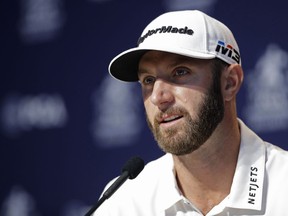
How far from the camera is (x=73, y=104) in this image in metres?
2.08

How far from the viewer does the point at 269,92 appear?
1706 mm

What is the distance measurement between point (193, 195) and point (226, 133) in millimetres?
154

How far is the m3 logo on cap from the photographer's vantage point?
129cm

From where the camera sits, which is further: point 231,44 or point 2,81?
point 2,81

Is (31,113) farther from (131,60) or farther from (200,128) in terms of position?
(200,128)

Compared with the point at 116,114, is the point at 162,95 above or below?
above

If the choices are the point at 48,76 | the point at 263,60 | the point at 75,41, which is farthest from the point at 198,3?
the point at 48,76

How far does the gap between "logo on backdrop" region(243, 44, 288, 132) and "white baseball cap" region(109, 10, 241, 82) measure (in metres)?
0.40

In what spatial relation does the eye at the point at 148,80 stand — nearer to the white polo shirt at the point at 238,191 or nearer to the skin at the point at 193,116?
the skin at the point at 193,116

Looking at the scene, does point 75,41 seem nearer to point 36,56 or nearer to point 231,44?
point 36,56

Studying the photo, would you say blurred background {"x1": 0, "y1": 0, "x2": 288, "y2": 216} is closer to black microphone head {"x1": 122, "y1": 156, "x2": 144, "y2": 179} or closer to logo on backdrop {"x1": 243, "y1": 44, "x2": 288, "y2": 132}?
logo on backdrop {"x1": 243, "y1": 44, "x2": 288, "y2": 132}

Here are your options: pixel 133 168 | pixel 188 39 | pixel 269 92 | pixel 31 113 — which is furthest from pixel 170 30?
pixel 31 113

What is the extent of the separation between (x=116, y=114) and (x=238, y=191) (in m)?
0.77

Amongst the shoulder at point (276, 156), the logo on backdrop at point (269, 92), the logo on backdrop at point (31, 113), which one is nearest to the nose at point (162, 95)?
the shoulder at point (276, 156)
